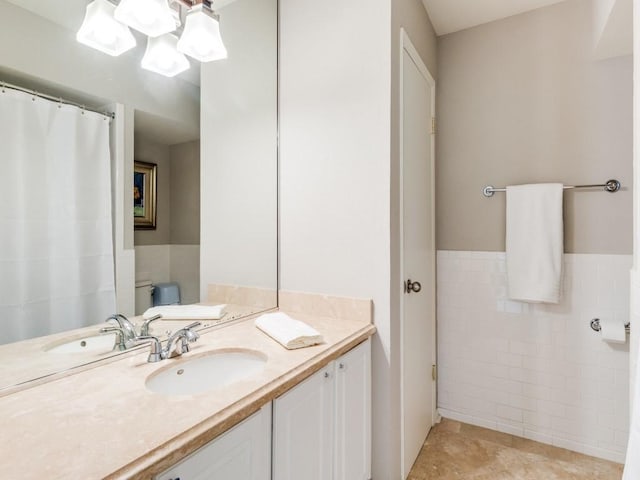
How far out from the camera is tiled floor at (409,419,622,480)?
1.74 m

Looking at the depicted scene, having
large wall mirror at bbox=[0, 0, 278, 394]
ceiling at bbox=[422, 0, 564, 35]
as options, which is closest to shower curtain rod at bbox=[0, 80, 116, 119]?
large wall mirror at bbox=[0, 0, 278, 394]

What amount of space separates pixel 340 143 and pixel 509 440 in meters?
1.97

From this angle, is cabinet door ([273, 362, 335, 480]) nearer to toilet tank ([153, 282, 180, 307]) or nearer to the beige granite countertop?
the beige granite countertop

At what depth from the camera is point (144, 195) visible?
1206 millimetres

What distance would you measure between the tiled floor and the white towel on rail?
840 millimetres

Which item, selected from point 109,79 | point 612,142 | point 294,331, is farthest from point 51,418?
point 612,142

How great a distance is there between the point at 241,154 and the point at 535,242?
1.68m

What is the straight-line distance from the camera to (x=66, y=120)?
102 cm

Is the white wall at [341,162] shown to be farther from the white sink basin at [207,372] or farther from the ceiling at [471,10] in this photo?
the ceiling at [471,10]

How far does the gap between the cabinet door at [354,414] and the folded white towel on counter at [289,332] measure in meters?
0.14

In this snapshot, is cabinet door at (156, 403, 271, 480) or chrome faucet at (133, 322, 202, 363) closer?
cabinet door at (156, 403, 271, 480)

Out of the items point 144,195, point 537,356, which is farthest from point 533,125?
point 144,195

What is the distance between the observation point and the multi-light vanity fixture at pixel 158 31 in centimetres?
109

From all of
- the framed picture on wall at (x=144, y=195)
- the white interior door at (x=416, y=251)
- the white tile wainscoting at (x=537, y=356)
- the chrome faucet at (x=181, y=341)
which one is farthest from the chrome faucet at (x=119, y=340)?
the white tile wainscoting at (x=537, y=356)
